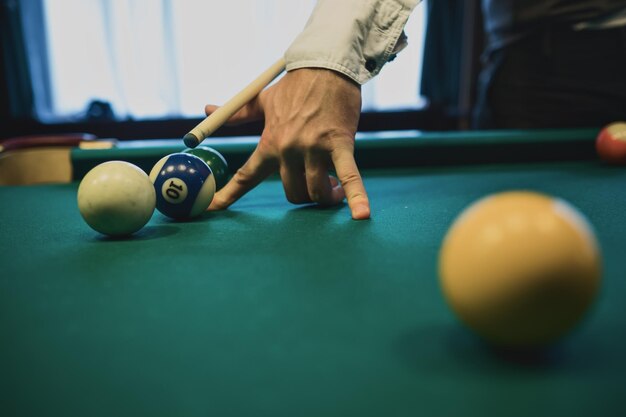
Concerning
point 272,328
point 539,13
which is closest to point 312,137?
point 272,328

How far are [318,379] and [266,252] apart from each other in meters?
0.66

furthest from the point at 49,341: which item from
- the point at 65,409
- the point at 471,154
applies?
the point at 471,154

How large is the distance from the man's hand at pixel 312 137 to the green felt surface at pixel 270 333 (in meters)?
0.24

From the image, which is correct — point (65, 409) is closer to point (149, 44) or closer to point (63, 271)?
point (63, 271)

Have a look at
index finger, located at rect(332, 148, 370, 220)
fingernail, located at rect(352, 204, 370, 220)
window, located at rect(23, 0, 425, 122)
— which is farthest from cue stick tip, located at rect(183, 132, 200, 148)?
window, located at rect(23, 0, 425, 122)

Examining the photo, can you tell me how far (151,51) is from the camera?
6160 mm

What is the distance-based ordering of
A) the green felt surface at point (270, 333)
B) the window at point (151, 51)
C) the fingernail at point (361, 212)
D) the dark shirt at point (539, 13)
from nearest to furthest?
the green felt surface at point (270, 333)
the fingernail at point (361, 212)
the dark shirt at point (539, 13)
the window at point (151, 51)

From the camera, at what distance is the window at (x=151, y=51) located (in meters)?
6.07

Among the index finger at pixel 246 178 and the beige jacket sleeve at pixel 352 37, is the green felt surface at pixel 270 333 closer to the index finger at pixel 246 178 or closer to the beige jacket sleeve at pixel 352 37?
the index finger at pixel 246 178

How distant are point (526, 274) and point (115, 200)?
109 cm

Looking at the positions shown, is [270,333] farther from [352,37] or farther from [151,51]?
[151,51]

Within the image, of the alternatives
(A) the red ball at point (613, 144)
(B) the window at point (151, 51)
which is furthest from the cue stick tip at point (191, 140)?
(B) the window at point (151, 51)

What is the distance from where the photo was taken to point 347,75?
1.80m

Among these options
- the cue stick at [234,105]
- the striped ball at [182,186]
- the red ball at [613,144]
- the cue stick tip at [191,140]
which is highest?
the cue stick at [234,105]
